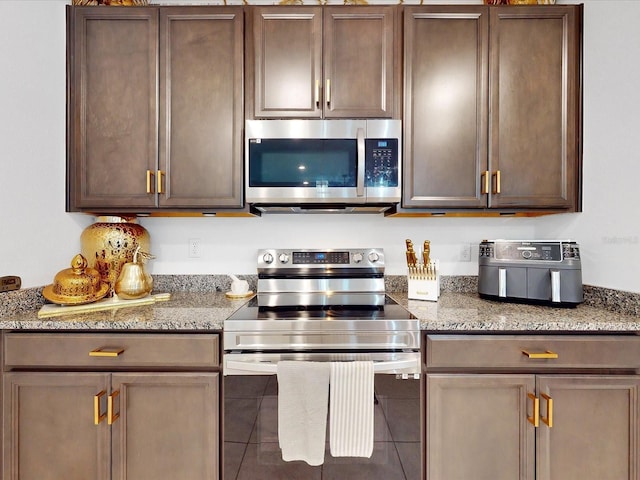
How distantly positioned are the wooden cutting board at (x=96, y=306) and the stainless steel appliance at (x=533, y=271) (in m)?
1.66

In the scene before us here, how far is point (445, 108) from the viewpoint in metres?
1.59

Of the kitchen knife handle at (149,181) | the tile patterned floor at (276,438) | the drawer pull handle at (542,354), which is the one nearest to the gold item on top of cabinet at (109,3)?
the kitchen knife handle at (149,181)

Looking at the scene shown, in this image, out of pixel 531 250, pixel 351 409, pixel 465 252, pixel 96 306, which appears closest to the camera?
pixel 351 409

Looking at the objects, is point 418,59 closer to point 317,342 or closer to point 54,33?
point 317,342

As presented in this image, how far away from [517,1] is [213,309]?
2103 mm

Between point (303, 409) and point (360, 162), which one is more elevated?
point (360, 162)

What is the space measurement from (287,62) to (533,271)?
1549 millimetres

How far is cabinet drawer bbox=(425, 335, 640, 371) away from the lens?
1.24 meters

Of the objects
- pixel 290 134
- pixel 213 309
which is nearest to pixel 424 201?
pixel 290 134

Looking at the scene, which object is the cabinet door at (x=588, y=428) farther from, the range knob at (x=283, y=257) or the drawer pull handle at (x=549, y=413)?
the range knob at (x=283, y=257)

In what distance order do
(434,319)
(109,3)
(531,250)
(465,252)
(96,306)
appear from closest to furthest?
(434,319)
(96,306)
(531,250)
(109,3)
(465,252)

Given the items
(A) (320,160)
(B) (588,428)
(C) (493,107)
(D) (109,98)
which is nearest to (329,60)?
(A) (320,160)

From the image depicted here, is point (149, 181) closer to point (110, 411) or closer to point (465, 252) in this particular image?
point (110, 411)

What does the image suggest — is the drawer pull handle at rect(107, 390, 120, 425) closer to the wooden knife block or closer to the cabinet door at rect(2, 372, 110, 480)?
the cabinet door at rect(2, 372, 110, 480)
